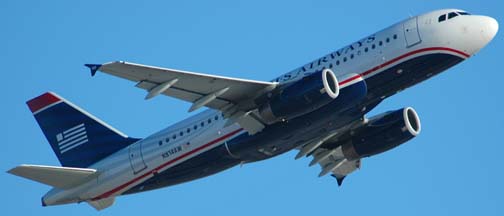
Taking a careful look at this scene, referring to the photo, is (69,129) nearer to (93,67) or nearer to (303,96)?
(93,67)

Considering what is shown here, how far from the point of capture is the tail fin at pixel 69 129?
54438mm

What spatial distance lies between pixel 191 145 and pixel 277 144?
4144 mm

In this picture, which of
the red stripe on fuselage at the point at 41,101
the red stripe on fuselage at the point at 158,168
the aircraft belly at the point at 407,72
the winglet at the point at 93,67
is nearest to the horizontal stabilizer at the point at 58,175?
the red stripe on fuselage at the point at 158,168

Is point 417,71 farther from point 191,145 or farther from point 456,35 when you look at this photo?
point 191,145

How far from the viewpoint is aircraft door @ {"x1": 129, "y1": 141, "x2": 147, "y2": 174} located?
168ft

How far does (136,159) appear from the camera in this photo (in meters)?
51.5

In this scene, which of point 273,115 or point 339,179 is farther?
point 339,179

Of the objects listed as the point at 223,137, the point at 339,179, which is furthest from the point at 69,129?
the point at 339,179

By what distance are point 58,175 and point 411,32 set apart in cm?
1752

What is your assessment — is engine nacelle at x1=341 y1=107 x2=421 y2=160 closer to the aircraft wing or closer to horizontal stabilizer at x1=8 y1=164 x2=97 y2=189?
the aircraft wing

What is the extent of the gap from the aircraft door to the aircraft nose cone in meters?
16.7

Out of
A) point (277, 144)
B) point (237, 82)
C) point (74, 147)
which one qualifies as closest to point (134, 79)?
point (237, 82)

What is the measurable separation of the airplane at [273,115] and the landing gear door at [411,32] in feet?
0.14

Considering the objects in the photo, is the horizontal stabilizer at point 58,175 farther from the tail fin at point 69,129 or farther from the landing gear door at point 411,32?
the landing gear door at point 411,32
